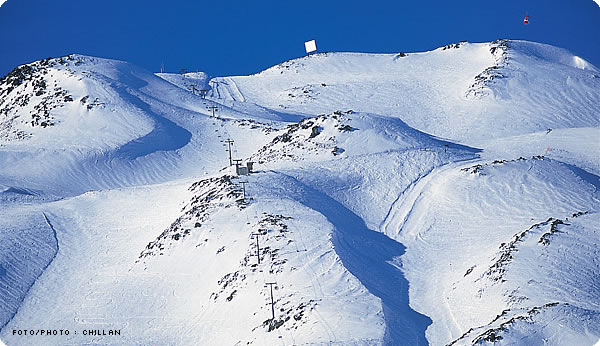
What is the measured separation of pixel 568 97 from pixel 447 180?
4535cm

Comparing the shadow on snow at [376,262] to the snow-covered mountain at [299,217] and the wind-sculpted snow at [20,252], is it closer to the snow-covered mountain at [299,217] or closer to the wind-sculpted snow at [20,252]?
the snow-covered mountain at [299,217]

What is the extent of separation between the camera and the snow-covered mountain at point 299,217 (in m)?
37.2

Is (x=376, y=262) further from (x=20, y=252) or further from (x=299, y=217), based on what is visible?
(x=20, y=252)

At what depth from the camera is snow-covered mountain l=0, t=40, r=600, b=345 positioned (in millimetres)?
37156

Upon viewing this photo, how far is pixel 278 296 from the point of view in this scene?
37.9 meters

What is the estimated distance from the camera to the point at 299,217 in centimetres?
4819

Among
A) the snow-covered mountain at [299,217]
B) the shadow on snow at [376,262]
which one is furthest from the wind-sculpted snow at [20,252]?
the shadow on snow at [376,262]

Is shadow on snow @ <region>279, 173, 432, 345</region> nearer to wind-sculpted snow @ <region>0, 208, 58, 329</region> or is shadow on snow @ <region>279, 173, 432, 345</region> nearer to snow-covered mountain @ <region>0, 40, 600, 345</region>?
snow-covered mountain @ <region>0, 40, 600, 345</region>

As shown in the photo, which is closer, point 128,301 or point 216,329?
point 216,329

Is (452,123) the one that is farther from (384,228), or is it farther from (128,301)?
(128,301)

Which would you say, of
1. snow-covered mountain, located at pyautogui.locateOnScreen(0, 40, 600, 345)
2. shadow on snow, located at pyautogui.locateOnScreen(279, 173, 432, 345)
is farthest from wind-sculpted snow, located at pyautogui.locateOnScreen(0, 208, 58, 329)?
shadow on snow, located at pyautogui.locateOnScreen(279, 173, 432, 345)

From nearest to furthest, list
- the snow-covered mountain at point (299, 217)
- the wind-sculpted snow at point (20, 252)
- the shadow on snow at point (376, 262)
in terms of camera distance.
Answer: the shadow on snow at point (376, 262) → the snow-covered mountain at point (299, 217) → the wind-sculpted snow at point (20, 252)

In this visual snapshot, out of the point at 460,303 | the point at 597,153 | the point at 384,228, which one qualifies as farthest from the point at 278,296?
the point at 597,153

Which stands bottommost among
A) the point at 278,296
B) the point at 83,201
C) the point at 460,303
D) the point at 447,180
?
the point at 460,303
